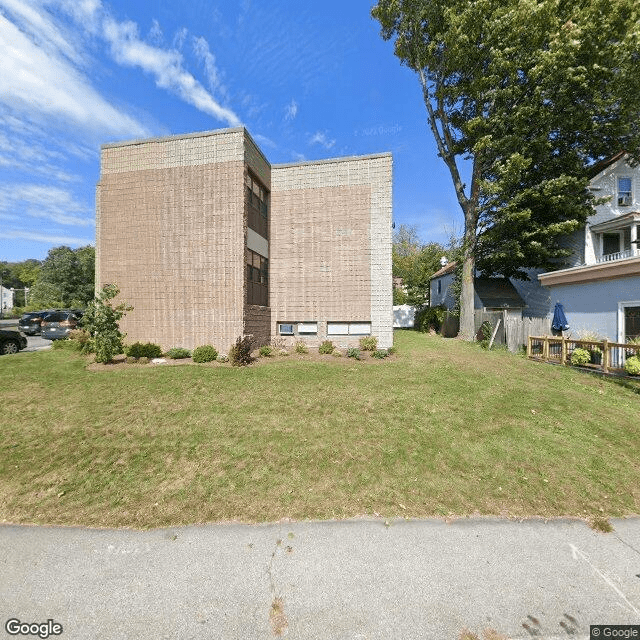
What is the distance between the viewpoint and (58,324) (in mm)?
18469

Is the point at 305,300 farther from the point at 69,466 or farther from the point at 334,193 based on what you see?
the point at 69,466

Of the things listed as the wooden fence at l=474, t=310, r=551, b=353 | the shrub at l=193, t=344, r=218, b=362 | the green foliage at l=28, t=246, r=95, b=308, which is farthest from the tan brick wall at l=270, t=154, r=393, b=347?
the green foliage at l=28, t=246, r=95, b=308

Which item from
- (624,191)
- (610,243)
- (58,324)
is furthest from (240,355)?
(624,191)

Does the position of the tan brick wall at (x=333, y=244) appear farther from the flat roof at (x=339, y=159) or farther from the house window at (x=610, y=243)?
the house window at (x=610, y=243)

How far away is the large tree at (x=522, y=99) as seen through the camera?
44.5ft

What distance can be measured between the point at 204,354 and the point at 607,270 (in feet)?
50.9

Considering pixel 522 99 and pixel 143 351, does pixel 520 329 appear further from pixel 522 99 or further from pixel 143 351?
pixel 143 351

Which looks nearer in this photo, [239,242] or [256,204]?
[239,242]

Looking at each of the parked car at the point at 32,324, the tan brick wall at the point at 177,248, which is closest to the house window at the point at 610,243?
the tan brick wall at the point at 177,248

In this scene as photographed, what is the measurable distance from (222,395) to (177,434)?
6.04 ft

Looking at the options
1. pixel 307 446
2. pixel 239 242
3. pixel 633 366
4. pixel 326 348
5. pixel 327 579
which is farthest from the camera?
pixel 326 348

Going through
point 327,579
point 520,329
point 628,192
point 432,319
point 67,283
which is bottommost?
point 327,579

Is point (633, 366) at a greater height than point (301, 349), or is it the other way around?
point (301, 349)

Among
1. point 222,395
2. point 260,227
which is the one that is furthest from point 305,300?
point 222,395
